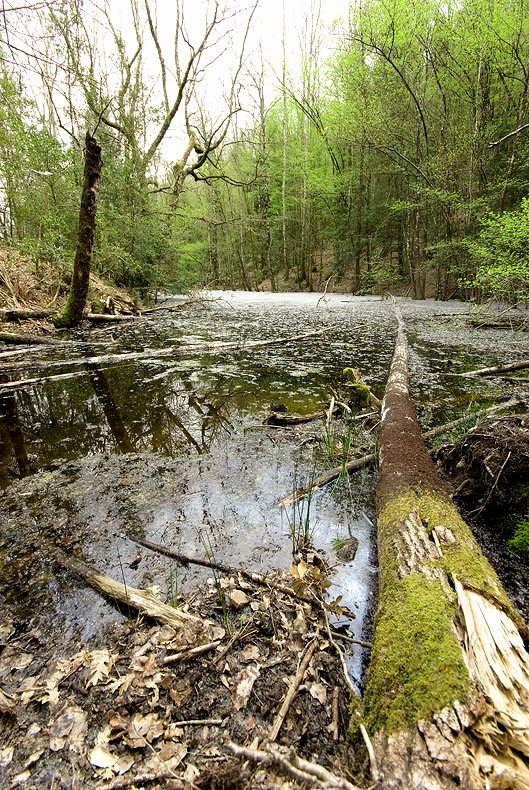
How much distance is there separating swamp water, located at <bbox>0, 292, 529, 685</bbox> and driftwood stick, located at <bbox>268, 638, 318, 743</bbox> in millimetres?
187

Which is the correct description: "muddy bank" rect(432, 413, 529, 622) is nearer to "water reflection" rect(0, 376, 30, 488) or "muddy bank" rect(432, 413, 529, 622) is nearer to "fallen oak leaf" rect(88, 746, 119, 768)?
"fallen oak leaf" rect(88, 746, 119, 768)

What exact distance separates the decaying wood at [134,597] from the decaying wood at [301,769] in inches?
27.8

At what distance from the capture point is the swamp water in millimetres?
1972

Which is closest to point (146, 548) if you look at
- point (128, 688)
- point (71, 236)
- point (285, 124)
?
point (128, 688)

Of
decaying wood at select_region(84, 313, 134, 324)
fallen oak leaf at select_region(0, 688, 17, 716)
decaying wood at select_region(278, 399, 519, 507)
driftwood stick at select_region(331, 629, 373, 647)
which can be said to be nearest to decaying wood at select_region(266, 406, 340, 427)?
decaying wood at select_region(278, 399, 519, 507)

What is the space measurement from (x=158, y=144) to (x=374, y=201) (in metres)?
13.8

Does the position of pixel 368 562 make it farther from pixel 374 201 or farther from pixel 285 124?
pixel 285 124

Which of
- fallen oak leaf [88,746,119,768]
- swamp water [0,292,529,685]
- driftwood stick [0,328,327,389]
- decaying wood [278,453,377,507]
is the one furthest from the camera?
driftwood stick [0,328,327,389]

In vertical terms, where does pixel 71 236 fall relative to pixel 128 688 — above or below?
above

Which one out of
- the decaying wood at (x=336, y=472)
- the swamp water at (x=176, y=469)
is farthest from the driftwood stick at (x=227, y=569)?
the decaying wood at (x=336, y=472)

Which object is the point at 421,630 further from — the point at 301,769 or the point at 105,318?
the point at 105,318

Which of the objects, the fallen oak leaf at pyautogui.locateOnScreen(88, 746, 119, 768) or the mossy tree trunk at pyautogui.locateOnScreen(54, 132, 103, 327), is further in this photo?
the mossy tree trunk at pyautogui.locateOnScreen(54, 132, 103, 327)

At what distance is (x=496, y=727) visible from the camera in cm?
95

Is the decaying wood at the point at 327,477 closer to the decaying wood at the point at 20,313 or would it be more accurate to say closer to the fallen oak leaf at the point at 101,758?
the fallen oak leaf at the point at 101,758
